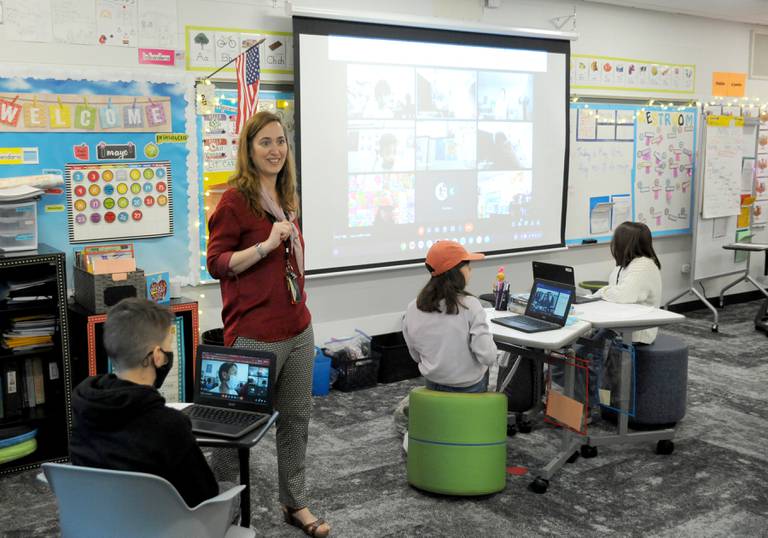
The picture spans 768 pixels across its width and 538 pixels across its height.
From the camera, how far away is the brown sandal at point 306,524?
282 cm

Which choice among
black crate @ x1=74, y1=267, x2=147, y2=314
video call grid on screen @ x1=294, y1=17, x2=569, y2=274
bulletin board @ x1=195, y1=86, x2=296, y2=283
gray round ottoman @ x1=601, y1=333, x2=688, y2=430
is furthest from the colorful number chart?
gray round ottoman @ x1=601, y1=333, x2=688, y2=430

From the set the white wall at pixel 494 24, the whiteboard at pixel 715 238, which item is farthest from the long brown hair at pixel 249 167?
the whiteboard at pixel 715 238

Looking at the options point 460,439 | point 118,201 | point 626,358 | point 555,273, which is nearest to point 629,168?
point 555,273

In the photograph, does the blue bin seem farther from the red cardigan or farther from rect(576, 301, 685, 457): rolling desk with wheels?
the red cardigan

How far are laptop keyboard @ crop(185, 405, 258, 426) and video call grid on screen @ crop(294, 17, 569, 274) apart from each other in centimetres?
245

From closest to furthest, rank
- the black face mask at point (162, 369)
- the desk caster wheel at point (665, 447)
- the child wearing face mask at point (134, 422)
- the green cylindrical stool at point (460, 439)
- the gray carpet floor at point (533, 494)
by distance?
1. the child wearing face mask at point (134, 422)
2. the black face mask at point (162, 369)
3. the gray carpet floor at point (533, 494)
4. the green cylindrical stool at point (460, 439)
5. the desk caster wheel at point (665, 447)

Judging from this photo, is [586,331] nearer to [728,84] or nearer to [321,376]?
[321,376]

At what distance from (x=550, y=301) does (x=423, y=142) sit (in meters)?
1.78

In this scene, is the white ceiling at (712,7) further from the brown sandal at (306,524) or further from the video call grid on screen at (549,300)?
the brown sandal at (306,524)

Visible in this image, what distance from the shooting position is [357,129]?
4.72 m

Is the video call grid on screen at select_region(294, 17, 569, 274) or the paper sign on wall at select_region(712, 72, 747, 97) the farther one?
the paper sign on wall at select_region(712, 72, 747, 97)

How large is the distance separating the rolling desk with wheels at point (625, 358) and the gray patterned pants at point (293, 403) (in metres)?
1.45

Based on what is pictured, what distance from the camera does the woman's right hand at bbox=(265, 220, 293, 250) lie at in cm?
252

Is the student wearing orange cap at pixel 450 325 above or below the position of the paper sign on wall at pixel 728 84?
below
